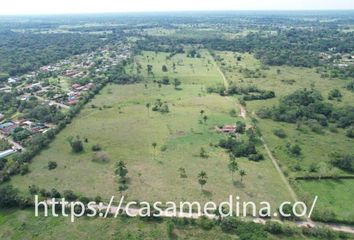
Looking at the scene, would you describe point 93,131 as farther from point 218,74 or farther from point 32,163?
point 218,74

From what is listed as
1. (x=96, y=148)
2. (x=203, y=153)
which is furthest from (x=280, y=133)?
(x=96, y=148)

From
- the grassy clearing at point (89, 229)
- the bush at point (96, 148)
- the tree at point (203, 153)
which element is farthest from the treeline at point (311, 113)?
the grassy clearing at point (89, 229)

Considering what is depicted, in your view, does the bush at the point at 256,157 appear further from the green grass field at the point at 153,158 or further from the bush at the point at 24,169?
the bush at the point at 24,169

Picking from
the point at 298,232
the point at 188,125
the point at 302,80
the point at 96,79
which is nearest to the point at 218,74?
the point at 302,80

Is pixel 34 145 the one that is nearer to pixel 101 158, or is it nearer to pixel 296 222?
pixel 101 158

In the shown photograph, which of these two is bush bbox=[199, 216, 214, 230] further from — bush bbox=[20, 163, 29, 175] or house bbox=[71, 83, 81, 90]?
house bbox=[71, 83, 81, 90]
